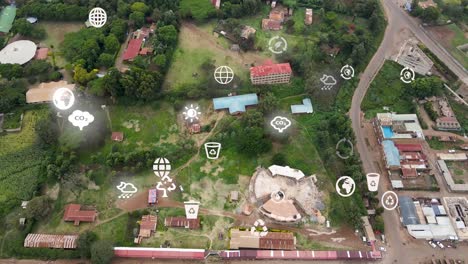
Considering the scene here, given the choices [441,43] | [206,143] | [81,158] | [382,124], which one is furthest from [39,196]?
[441,43]

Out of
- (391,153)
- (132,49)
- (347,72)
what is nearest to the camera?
(391,153)

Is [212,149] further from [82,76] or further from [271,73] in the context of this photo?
[82,76]

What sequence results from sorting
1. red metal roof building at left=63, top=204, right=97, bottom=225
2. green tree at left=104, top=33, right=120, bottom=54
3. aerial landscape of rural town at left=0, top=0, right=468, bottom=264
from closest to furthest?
aerial landscape of rural town at left=0, top=0, right=468, bottom=264, red metal roof building at left=63, top=204, right=97, bottom=225, green tree at left=104, top=33, right=120, bottom=54

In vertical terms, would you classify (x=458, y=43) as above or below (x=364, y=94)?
above

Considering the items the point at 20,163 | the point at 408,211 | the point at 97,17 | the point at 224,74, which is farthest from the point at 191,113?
the point at 408,211

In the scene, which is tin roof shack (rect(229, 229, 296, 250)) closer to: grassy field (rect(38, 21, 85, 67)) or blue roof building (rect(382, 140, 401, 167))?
blue roof building (rect(382, 140, 401, 167))

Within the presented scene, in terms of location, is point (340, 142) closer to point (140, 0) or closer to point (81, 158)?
point (81, 158)

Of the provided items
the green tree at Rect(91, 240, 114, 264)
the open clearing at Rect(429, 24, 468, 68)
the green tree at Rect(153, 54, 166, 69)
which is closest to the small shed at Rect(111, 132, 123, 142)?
the green tree at Rect(153, 54, 166, 69)
